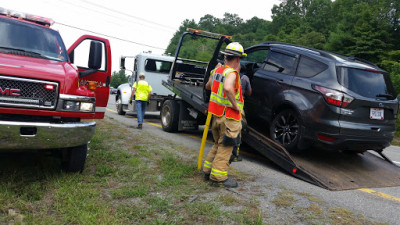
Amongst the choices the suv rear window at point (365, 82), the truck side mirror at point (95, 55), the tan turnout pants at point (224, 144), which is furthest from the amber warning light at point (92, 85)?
the suv rear window at point (365, 82)

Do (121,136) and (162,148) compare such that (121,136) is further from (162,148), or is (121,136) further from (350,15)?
(350,15)

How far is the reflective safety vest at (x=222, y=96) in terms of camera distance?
4414 mm

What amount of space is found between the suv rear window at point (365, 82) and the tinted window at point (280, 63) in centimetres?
94

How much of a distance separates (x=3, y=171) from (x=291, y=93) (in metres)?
4.34

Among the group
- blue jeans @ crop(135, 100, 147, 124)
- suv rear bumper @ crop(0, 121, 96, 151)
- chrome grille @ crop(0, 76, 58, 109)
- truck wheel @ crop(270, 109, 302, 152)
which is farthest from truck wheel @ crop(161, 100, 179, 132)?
chrome grille @ crop(0, 76, 58, 109)

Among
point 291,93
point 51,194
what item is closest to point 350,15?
point 291,93

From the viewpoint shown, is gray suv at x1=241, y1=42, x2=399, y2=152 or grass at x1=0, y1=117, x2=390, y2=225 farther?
gray suv at x1=241, y1=42, x2=399, y2=152

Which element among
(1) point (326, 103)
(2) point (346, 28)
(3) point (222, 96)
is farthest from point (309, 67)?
(2) point (346, 28)

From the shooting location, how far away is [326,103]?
5.04 metres

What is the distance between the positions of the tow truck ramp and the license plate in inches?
36.0

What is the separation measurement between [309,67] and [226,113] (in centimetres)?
202

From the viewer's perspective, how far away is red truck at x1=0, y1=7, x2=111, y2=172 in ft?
12.2

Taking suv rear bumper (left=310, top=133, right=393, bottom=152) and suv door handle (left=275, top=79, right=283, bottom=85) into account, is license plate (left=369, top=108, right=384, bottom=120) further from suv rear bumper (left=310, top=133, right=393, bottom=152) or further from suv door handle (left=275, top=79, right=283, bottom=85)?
suv door handle (left=275, top=79, right=283, bottom=85)

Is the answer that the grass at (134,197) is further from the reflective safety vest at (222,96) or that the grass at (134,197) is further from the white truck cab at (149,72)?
the white truck cab at (149,72)
